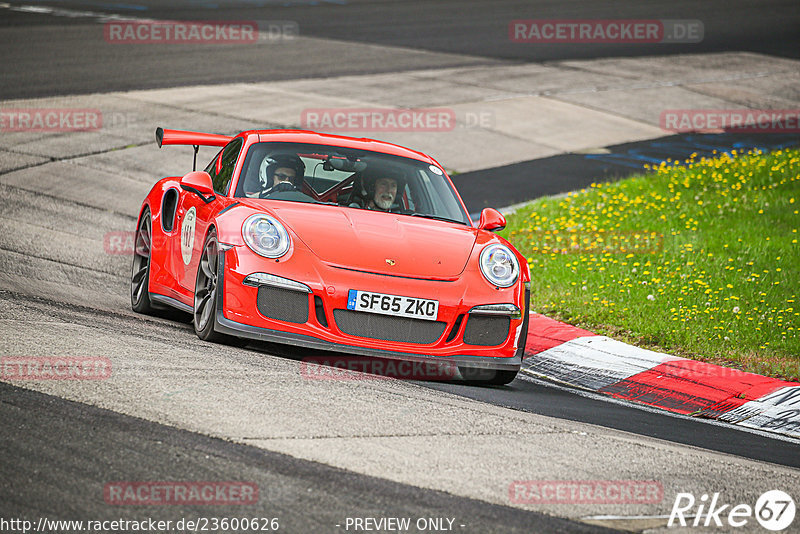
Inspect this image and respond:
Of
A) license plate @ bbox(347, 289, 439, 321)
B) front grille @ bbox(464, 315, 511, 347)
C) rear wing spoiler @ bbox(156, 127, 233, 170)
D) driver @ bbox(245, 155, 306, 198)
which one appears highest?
rear wing spoiler @ bbox(156, 127, 233, 170)

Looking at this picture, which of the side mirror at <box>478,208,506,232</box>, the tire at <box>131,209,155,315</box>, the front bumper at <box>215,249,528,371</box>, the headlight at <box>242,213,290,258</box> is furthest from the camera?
the tire at <box>131,209,155,315</box>

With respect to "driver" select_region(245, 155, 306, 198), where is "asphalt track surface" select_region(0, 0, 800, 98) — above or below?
above

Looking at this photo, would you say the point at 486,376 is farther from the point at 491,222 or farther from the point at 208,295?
the point at 208,295

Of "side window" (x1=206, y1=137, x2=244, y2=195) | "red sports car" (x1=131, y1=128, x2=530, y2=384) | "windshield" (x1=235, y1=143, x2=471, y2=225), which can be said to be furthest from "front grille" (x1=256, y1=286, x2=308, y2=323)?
"side window" (x1=206, y1=137, x2=244, y2=195)

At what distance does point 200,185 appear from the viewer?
23.3ft

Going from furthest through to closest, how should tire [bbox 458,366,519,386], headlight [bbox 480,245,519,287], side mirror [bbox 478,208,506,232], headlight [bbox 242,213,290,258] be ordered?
side mirror [bbox 478,208,506,232], tire [bbox 458,366,519,386], headlight [bbox 480,245,519,287], headlight [bbox 242,213,290,258]

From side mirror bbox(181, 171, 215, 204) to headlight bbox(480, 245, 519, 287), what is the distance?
1860mm

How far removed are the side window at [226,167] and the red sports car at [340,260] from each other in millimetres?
19

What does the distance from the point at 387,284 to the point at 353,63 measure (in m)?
16.4

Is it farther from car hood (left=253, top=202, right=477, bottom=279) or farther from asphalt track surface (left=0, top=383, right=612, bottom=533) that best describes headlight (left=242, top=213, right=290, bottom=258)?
asphalt track surface (left=0, top=383, right=612, bottom=533)

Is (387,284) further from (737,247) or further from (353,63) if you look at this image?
(353,63)

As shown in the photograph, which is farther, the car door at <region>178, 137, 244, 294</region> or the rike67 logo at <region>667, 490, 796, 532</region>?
the car door at <region>178, 137, 244, 294</region>

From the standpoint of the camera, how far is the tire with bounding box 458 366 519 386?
6.75 m

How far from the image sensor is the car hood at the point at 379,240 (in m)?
6.37
